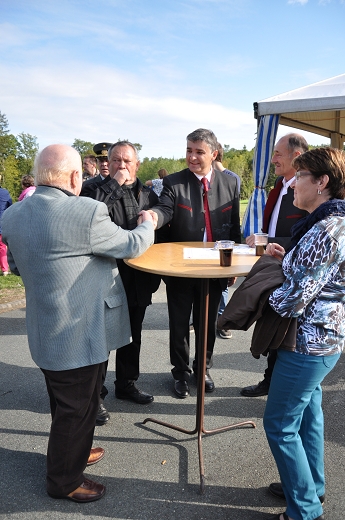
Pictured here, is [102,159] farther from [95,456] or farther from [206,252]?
[95,456]

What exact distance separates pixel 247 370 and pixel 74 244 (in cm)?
245

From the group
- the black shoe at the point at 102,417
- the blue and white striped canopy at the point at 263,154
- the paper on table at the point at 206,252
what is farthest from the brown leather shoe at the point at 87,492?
the blue and white striped canopy at the point at 263,154

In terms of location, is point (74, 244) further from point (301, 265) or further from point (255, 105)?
point (255, 105)

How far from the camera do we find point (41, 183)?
77.6 inches

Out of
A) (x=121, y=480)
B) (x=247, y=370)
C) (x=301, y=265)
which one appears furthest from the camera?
(x=247, y=370)

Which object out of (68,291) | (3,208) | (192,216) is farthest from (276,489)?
(3,208)

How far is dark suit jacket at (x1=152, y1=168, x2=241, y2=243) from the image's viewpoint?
3.19 m

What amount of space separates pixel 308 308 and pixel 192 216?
A: 163 cm

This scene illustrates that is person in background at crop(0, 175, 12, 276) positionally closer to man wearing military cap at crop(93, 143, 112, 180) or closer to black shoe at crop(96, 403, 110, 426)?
man wearing military cap at crop(93, 143, 112, 180)

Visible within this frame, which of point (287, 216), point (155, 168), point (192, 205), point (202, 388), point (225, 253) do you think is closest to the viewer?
point (225, 253)

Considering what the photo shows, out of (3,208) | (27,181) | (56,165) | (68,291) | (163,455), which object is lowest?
(163,455)

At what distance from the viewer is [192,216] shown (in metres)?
3.23

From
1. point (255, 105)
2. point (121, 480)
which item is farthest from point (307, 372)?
point (255, 105)

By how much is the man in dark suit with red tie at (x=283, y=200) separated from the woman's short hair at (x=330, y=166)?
1194 millimetres
